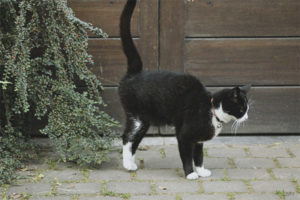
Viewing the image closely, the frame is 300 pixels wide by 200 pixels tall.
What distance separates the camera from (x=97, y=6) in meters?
4.94

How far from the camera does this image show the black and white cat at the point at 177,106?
12.8 feet

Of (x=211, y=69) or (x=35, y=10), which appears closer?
(x=35, y=10)

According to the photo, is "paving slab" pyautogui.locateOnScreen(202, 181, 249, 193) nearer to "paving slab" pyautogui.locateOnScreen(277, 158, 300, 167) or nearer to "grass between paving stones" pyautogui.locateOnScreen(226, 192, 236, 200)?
"grass between paving stones" pyautogui.locateOnScreen(226, 192, 236, 200)

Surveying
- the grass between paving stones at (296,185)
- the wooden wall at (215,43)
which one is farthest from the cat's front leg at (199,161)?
the wooden wall at (215,43)

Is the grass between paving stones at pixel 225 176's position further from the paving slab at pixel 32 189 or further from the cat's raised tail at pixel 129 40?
the paving slab at pixel 32 189

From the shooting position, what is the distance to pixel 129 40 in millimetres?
4113

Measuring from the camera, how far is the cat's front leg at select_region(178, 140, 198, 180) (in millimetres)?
3953

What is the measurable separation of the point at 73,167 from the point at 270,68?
2.09 m

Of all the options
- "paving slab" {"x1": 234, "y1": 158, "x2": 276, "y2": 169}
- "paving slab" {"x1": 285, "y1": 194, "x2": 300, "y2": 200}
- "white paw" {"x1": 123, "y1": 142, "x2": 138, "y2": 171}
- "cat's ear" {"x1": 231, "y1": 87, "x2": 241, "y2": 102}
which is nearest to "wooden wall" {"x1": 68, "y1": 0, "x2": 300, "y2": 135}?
"paving slab" {"x1": 234, "y1": 158, "x2": 276, "y2": 169}

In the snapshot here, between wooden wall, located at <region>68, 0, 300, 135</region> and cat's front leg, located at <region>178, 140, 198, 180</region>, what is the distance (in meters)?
1.25

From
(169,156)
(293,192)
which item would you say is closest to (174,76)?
(169,156)

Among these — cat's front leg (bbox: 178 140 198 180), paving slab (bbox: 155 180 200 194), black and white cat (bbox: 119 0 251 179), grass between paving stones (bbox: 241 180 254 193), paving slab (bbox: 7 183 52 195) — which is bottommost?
grass between paving stones (bbox: 241 180 254 193)

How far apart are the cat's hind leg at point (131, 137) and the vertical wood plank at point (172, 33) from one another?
3.43ft

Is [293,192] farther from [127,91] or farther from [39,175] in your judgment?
[39,175]
